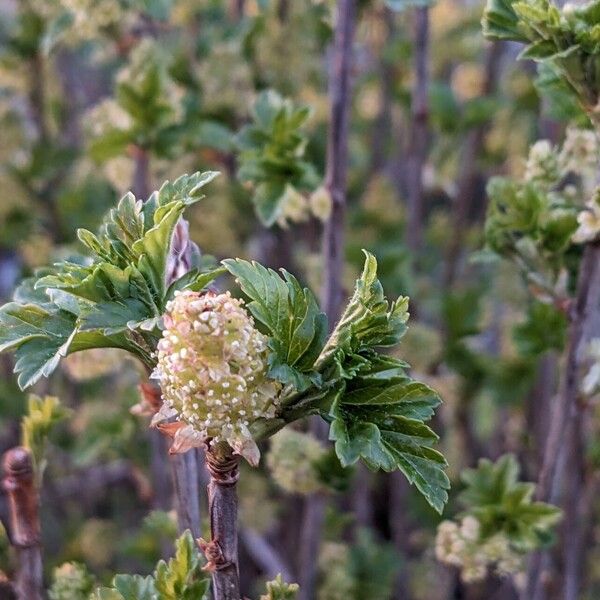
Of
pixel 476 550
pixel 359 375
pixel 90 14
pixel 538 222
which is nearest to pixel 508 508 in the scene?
pixel 476 550

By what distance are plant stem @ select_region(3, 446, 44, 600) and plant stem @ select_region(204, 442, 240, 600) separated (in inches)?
8.1

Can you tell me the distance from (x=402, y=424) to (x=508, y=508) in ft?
1.21

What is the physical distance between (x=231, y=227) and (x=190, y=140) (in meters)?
0.32

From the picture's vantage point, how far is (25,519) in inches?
28.4

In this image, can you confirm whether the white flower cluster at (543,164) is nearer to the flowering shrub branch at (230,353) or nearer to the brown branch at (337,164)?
the brown branch at (337,164)

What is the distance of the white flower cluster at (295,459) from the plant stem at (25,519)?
25cm

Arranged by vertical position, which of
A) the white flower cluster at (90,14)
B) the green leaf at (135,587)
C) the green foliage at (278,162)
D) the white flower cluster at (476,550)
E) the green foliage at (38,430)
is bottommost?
the white flower cluster at (476,550)

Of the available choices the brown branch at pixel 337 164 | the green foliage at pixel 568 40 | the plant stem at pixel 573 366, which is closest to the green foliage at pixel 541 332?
the plant stem at pixel 573 366

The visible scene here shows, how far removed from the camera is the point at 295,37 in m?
1.34

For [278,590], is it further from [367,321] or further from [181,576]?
[367,321]

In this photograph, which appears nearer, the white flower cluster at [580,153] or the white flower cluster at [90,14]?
the white flower cluster at [580,153]

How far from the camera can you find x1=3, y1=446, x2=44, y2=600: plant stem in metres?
0.69

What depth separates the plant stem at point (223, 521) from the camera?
531 mm

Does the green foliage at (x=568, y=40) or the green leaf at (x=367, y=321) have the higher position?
the green foliage at (x=568, y=40)
